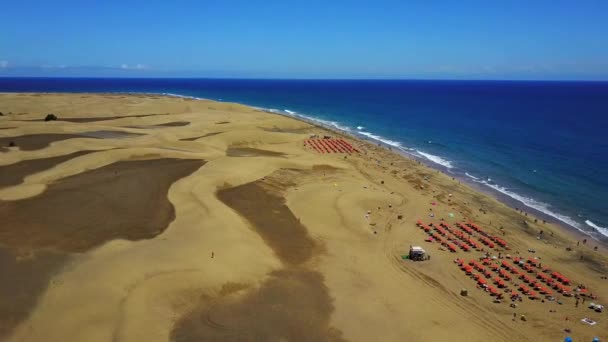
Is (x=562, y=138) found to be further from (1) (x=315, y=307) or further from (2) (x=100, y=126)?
(2) (x=100, y=126)

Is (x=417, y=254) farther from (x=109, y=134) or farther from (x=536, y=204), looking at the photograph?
(x=109, y=134)

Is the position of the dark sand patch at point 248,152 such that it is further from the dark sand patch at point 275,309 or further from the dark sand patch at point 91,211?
the dark sand patch at point 275,309

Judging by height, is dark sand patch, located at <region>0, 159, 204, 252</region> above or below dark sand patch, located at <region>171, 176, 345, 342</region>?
above

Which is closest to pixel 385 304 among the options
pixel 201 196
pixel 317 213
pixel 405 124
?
pixel 317 213

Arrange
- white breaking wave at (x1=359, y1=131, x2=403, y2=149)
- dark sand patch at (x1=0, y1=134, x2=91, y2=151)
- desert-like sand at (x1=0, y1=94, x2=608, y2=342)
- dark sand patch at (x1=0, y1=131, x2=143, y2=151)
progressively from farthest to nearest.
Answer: white breaking wave at (x1=359, y1=131, x2=403, y2=149) < dark sand patch at (x1=0, y1=131, x2=143, y2=151) < dark sand patch at (x1=0, y1=134, x2=91, y2=151) < desert-like sand at (x1=0, y1=94, x2=608, y2=342)

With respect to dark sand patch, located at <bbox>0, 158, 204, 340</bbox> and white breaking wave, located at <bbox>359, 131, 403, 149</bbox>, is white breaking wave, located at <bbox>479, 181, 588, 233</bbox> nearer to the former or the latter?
white breaking wave, located at <bbox>359, 131, 403, 149</bbox>

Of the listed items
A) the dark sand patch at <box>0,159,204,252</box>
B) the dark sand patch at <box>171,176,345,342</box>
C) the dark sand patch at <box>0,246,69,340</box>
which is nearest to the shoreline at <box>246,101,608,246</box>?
the dark sand patch at <box>171,176,345,342</box>
